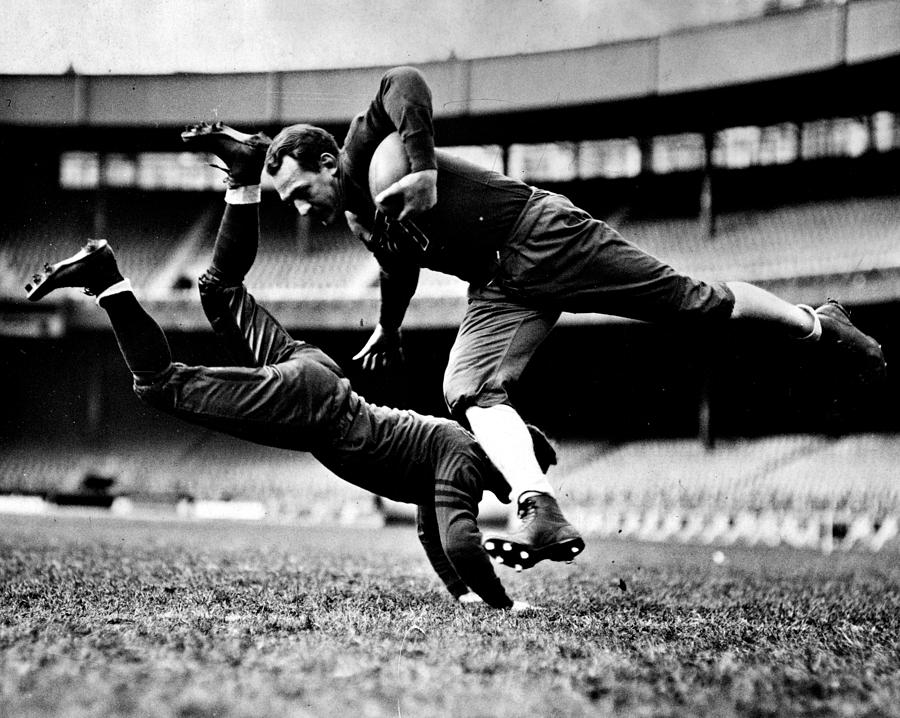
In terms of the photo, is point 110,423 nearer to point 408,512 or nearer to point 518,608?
point 408,512

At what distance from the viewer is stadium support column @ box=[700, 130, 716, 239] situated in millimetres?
16953

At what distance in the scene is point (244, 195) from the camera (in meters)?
3.82

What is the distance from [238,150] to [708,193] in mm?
14545

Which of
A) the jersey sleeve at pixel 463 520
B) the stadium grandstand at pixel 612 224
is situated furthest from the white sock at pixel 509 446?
the stadium grandstand at pixel 612 224

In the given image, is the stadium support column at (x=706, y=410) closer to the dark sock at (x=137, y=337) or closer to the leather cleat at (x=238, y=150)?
the leather cleat at (x=238, y=150)

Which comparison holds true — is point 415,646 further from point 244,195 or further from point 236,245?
point 244,195

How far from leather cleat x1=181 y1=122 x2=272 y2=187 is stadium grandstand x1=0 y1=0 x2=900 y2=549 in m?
10.9

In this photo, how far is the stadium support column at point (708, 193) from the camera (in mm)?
16953

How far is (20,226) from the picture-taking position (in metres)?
20.2

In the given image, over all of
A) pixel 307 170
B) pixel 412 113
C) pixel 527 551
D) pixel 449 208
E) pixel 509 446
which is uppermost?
pixel 412 113

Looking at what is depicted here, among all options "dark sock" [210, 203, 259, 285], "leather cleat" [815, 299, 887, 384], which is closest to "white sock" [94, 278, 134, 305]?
"dark sock" [210, 203, 259, 285]

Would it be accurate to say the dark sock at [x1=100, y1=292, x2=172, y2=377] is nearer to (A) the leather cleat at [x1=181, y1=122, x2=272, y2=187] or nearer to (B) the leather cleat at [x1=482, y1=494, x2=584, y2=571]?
(A) the leather cleat at [x1=181, y1=122, x2=272, y2=187]

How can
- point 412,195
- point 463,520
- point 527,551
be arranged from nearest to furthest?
1. point 527,551
2. point 412,195
3. point 463,520

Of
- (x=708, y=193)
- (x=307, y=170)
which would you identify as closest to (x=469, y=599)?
(x=307, y=170)
